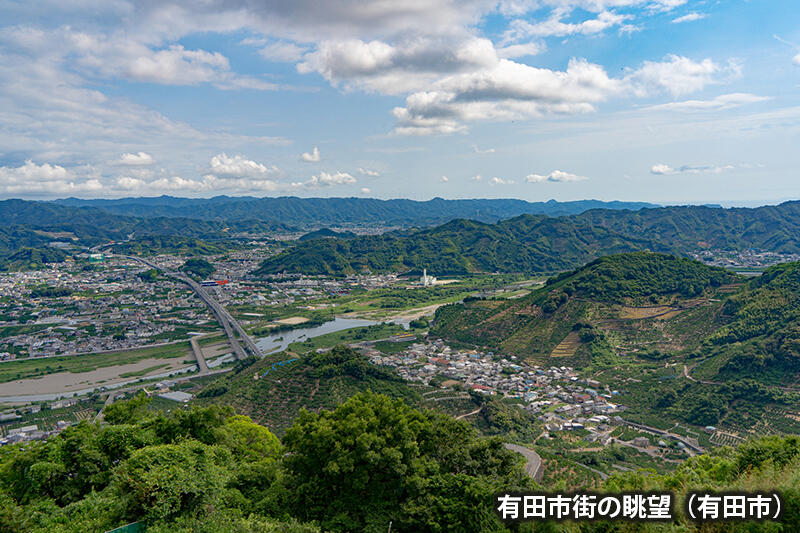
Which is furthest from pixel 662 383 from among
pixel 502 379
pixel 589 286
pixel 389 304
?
pixel 389 304

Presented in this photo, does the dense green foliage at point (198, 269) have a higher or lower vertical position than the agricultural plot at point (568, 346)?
higher

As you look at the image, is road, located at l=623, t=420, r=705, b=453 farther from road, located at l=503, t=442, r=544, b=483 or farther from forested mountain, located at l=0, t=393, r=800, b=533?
forested mountain, located at l=0, t=393, r=800, b=533

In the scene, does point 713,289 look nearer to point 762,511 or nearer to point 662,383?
point 662,383

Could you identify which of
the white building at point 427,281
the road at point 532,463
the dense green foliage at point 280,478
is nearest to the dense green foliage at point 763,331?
the road at point 532,463

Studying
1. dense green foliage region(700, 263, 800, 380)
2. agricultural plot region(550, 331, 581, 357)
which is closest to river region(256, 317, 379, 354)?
agricultural plot region(550, 331, 581, 357)

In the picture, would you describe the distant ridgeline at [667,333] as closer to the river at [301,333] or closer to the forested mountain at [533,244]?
the river at [301,333]

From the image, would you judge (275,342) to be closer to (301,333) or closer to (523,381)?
(301,333)

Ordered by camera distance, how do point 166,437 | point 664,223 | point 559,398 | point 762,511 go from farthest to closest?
point 664,223, point 559,398, point 166,437, point 762,511
